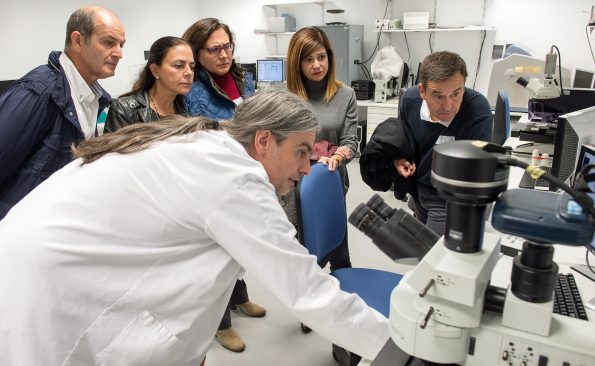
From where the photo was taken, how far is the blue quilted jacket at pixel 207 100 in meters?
2.01

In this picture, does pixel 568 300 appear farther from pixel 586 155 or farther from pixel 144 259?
pixel 144 259

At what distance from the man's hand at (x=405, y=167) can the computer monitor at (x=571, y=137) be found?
1.90ft

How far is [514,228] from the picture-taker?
0.61m

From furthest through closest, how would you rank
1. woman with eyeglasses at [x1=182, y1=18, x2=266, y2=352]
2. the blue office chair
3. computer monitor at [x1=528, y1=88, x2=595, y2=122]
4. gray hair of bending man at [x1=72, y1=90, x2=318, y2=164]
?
computer monitor at [x1=528, y1=88, x2=595, y2=122]
woman with eyeglasses at [x1=182, y1=18, x2=266, y2=352]
the blue office chair
gray hair of bending man at [x1=72, y1=90, x2=318, y2=164]


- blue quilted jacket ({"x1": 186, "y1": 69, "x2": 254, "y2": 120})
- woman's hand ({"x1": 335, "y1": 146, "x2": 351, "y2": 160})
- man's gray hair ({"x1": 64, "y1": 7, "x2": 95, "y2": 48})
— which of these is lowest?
woman's hand ({"x1": 335, "y1": 146, "x2": 351, "y2": 160})

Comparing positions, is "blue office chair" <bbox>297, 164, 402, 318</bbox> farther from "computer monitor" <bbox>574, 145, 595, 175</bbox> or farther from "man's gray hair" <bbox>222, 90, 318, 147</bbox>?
"computer monitor" <bbox>574, 145, 595, 175</bbox>

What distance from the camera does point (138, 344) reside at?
0.92 m

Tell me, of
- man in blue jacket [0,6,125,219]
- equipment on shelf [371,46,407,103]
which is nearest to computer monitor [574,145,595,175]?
man in blue jacket [0,6,125,219]

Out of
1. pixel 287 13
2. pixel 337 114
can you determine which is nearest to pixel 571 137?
pixel 337 114

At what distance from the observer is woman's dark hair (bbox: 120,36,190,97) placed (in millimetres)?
1866

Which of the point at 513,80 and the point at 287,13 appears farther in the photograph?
the point at 287,13

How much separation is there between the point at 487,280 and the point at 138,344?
0.70 meters

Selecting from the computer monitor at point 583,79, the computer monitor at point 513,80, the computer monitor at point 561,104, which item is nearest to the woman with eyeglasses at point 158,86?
the computer monitor at point 561,104

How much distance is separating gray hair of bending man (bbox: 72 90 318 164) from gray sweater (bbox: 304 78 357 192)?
1.13 m
